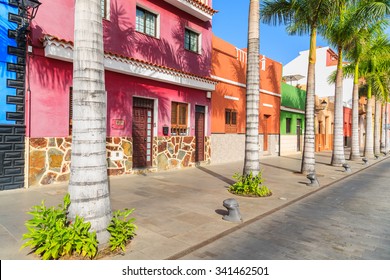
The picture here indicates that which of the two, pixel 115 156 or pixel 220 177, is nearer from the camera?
pixel 115 156

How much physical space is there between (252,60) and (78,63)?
603 centimetres

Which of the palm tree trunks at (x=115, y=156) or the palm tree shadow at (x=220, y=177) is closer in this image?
the palm tree trunks at (x=115, y=156)

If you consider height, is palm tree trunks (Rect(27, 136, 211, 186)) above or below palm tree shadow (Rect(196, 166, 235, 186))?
above

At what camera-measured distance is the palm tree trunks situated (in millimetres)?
8373

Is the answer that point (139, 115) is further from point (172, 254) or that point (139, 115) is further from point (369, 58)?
point (369, 58)

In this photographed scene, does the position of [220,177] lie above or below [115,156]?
below

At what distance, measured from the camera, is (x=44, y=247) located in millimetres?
3676

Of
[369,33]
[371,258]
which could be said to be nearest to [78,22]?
[371,258]

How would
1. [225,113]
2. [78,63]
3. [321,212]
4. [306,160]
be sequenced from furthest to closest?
[225,113] < [306,160] < [321,212] < [78,63]

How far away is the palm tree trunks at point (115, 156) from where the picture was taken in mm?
8373

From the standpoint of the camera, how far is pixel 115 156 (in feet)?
34.7

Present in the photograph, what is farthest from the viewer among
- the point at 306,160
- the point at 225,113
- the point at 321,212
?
the point at 225,113

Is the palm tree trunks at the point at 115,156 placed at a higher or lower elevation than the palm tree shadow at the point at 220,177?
higher

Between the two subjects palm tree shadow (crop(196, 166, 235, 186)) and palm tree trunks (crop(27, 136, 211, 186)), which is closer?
palm tree trunks (crop(27, 136, 211, 186))
